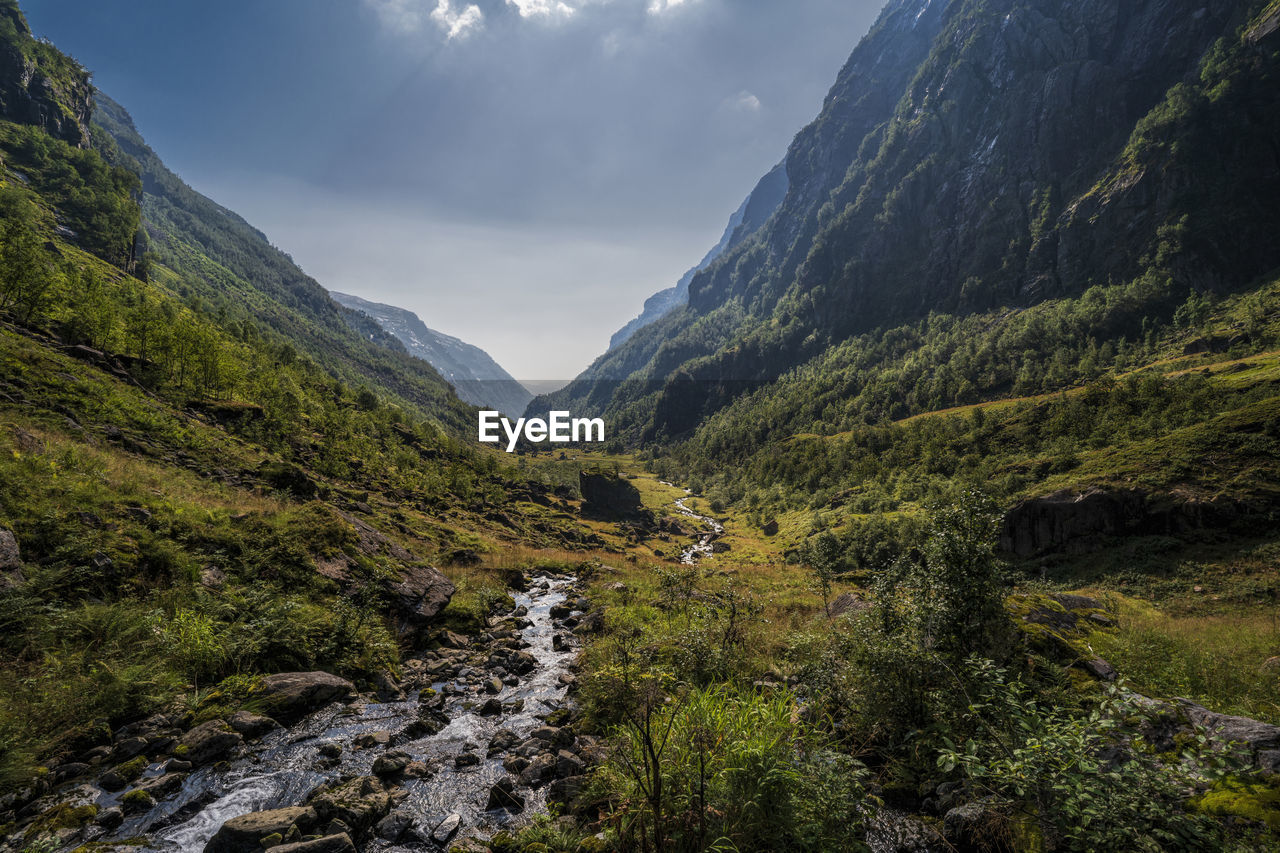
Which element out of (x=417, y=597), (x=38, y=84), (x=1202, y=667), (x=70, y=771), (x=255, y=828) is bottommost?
(x=255, y=828)

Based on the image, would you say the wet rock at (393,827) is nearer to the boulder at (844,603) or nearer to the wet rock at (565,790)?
the wet rock at (565,790)

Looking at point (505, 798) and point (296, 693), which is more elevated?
point (296, 693)

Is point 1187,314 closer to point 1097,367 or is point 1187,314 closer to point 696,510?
point 1097,367

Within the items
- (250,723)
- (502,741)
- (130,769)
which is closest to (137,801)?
(130,769)

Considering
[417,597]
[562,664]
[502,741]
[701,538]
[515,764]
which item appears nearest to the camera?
[515,764]

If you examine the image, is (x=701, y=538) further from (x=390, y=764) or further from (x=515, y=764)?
(x=390, y=764)

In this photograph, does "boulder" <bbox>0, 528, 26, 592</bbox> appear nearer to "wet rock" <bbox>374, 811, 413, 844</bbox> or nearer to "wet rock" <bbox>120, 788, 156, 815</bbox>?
"wet rock" <bbox>120, 788, 156, 815</bbox>
